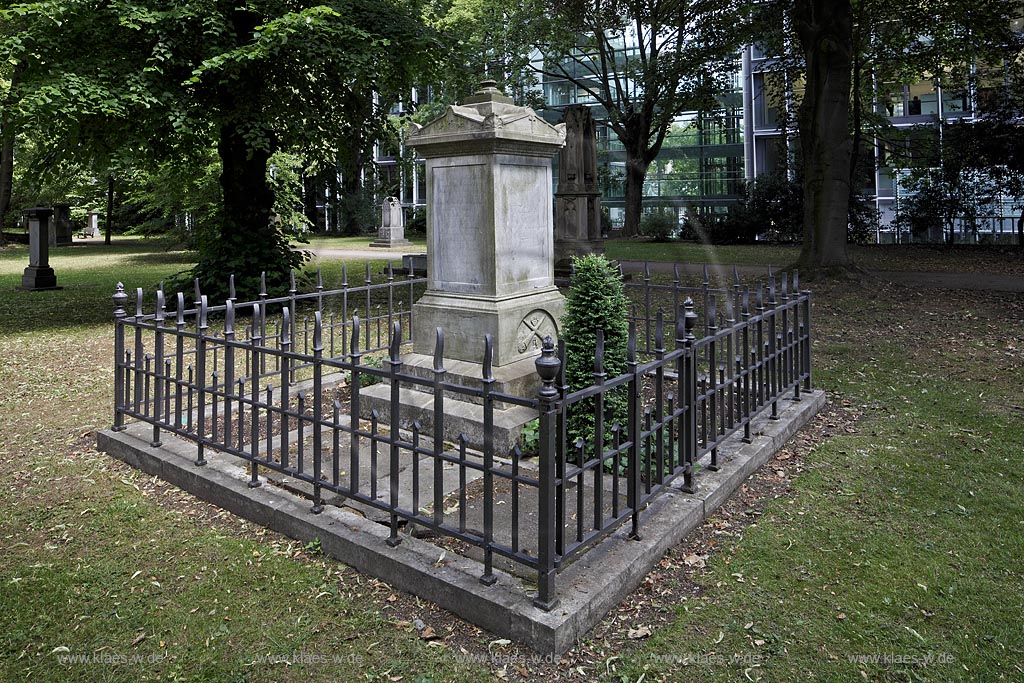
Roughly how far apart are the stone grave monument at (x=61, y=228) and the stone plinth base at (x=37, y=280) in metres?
17.6

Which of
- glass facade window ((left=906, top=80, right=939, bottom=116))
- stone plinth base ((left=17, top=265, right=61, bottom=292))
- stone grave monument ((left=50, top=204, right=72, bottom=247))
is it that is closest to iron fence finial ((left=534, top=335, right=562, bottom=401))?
stone plinth base ((left=17, top=265, right=61, bottom=292))

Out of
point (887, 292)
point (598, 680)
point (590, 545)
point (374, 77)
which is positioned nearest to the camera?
point (598, 680)

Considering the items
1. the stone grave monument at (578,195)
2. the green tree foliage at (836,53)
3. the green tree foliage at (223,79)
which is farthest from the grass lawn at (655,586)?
the stone grave monument at (578,195)

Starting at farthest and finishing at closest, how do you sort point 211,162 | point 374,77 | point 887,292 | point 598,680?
point 211,162
point 887,292
point 374,77
point 598,680

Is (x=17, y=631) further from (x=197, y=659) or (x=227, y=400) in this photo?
(x=227, y=400)

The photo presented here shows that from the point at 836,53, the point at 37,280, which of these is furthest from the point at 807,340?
the point at 37,280

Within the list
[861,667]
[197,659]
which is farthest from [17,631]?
[861,667]

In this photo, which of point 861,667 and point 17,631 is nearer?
point 861,667

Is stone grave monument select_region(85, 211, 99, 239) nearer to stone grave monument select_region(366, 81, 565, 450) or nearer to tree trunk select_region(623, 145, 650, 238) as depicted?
tree trunk select_region(623, 145, 650, 238)

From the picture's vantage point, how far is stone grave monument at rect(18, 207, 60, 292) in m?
17.3

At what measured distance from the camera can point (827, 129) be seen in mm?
15031

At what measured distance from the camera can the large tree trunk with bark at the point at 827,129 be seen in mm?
14805

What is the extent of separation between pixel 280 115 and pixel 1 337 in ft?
19.2

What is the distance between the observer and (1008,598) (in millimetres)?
3650
